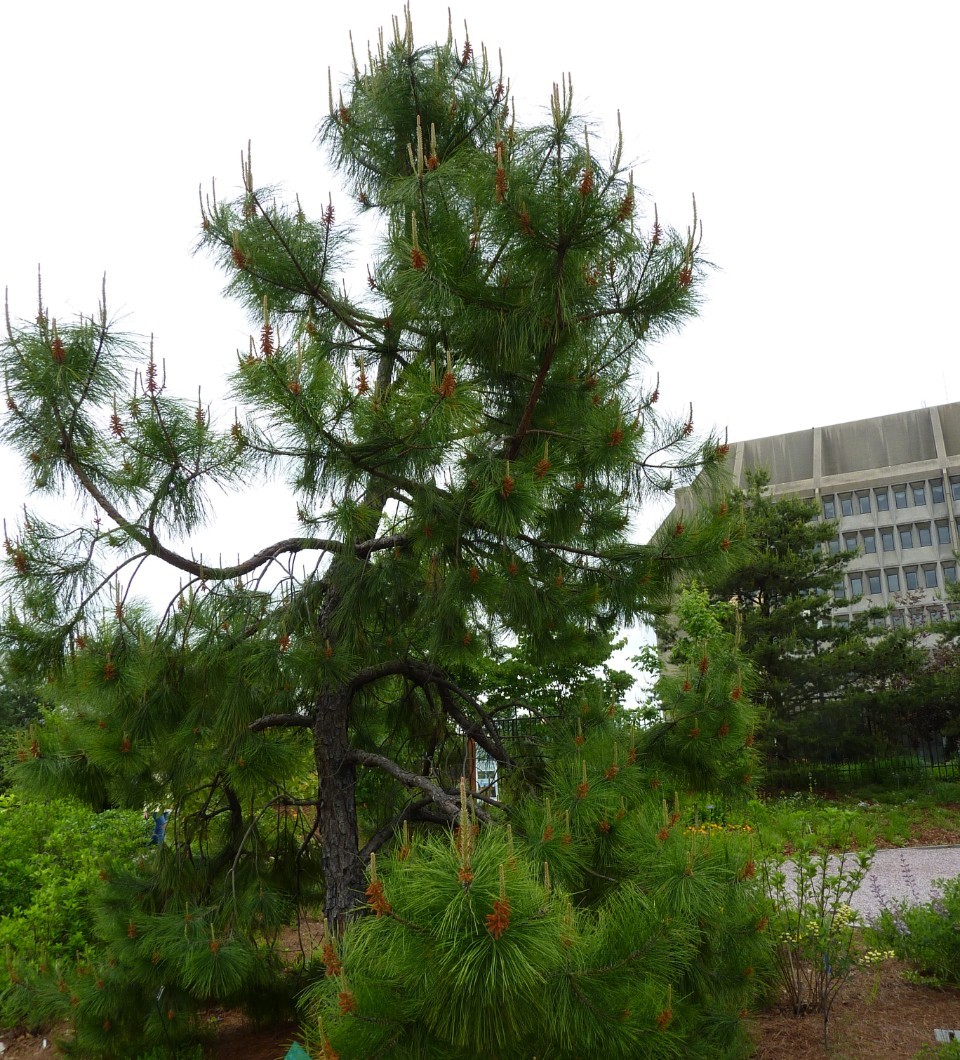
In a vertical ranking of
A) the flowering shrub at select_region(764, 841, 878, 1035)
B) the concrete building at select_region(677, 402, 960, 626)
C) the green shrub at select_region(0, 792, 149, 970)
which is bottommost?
the flowering shrub at select_region(764, 841, 878, 1035)

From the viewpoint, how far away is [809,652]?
2033 cm

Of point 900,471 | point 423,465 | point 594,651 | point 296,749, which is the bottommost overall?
point 296,749

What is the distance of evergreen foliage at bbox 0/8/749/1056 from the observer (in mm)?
3350

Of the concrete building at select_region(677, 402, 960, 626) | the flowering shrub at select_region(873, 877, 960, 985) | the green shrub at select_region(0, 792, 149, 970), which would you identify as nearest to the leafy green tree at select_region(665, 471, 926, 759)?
the concrete building at select_region(677, 402, 960, 626)

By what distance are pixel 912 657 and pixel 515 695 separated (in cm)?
1303

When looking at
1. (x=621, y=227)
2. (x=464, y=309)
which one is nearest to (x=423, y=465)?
(x=464, y=309)

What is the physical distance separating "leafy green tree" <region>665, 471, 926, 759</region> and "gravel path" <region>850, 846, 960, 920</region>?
692 centimetres

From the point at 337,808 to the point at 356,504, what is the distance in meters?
1.72

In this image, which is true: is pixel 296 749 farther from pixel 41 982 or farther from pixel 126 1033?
pixel 41 982

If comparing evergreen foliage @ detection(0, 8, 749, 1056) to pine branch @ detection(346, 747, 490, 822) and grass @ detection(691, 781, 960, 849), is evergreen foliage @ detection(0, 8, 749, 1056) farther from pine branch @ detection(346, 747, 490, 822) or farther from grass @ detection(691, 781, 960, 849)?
grass @ detection(691, 781, 960, 849)

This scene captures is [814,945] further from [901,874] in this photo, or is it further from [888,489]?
[888,489]

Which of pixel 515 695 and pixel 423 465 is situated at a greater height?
pixel 423 465

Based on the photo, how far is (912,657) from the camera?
19797mm

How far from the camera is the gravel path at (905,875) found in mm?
8070
